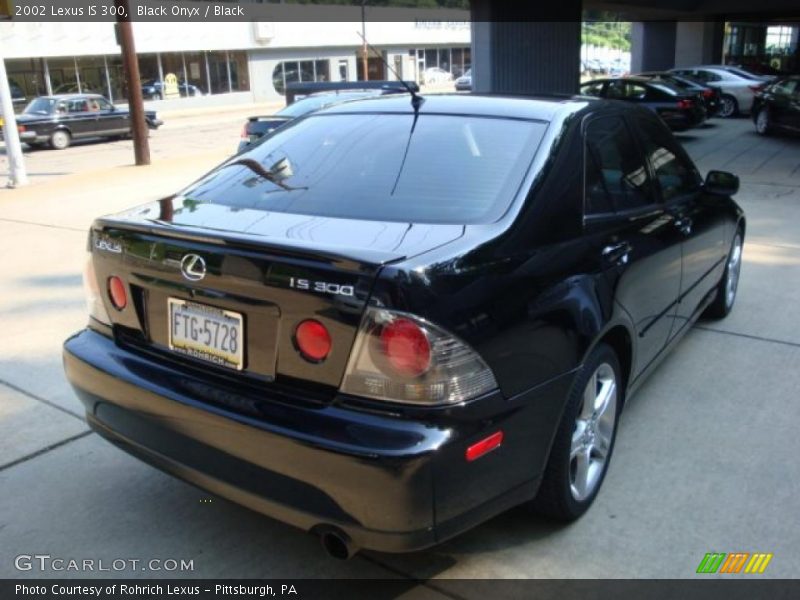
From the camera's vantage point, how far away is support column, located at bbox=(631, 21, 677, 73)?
33.5 meters

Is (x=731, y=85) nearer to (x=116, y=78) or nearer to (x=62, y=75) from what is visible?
(x=116, y=78)

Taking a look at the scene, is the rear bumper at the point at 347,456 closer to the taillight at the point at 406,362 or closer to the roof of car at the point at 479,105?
the taillight at the point at 406,362

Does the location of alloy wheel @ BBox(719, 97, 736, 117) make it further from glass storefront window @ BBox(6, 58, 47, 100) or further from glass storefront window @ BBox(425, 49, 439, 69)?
glass storefront window @ BBox(425, 49, 439, 69)

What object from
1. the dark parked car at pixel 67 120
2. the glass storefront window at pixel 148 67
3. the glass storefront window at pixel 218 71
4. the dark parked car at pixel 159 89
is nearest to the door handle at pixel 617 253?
the dark parked car at pixel 67 120

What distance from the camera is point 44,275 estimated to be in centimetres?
705

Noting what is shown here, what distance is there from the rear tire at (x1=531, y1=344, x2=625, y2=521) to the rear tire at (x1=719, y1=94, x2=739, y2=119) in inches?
828

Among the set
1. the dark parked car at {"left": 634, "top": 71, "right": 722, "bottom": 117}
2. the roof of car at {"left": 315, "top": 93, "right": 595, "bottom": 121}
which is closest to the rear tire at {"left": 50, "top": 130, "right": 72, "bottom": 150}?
the dark parked car at {"left": 634, "top": 71, "right": 722, "bottom": 117}

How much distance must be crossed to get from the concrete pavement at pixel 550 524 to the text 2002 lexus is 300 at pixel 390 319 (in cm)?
24

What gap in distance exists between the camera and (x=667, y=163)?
4.07m

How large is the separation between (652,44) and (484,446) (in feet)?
115

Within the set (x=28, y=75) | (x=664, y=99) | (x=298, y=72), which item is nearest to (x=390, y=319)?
(x=664, y=99)

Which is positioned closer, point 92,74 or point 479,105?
point 479,105

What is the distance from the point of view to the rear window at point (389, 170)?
2.81 m

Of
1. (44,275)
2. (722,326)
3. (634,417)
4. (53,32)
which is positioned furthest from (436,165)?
(53,32)
